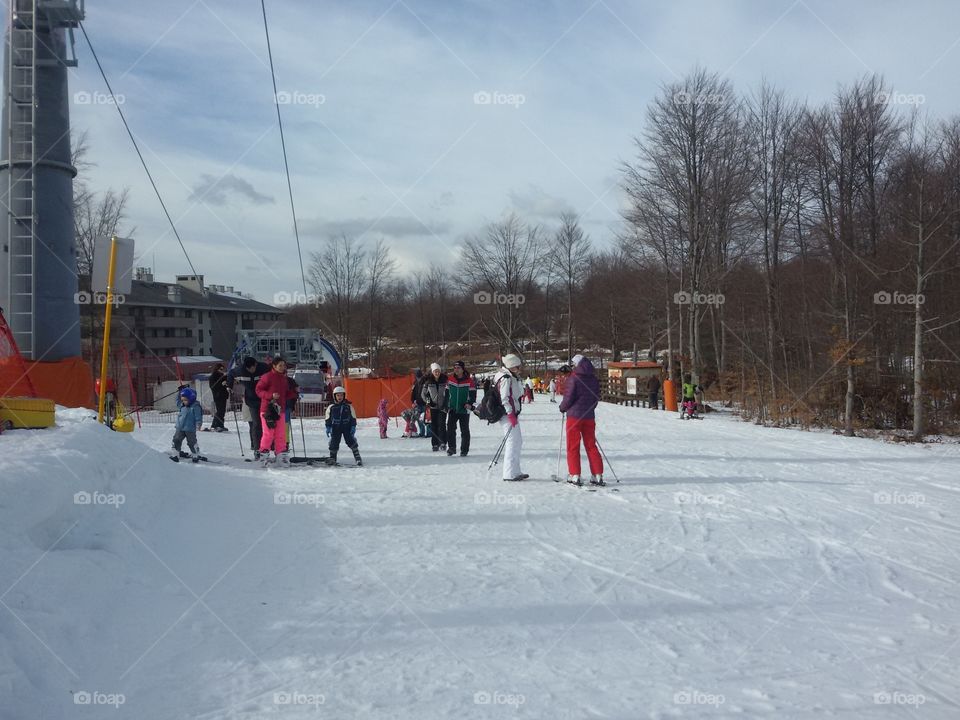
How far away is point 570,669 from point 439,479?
262 inches

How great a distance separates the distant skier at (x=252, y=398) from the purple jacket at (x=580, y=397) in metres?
5.74

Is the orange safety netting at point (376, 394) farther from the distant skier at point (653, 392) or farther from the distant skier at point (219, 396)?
the distant skier at point (653, 392)

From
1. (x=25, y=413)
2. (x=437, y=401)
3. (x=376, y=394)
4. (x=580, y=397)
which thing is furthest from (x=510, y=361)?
(x=376, y=394)

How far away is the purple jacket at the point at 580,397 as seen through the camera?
394 inches

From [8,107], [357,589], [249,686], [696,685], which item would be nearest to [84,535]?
[357,589]

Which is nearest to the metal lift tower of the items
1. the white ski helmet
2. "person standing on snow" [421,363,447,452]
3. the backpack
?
"person standing on snow" [421,363,447,452]

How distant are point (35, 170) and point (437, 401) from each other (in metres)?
8.15

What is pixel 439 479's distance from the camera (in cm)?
1094

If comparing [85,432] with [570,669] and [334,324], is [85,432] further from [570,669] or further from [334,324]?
[334,324]

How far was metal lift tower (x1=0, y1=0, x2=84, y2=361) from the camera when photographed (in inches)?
486

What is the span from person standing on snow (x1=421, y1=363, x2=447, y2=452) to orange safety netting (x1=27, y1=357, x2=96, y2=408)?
21.5 ft

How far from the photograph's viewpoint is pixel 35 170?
12.4 m

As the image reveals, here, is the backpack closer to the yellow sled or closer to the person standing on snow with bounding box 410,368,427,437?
the yellow sled

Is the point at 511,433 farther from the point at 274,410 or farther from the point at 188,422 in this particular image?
the point at 188,422
